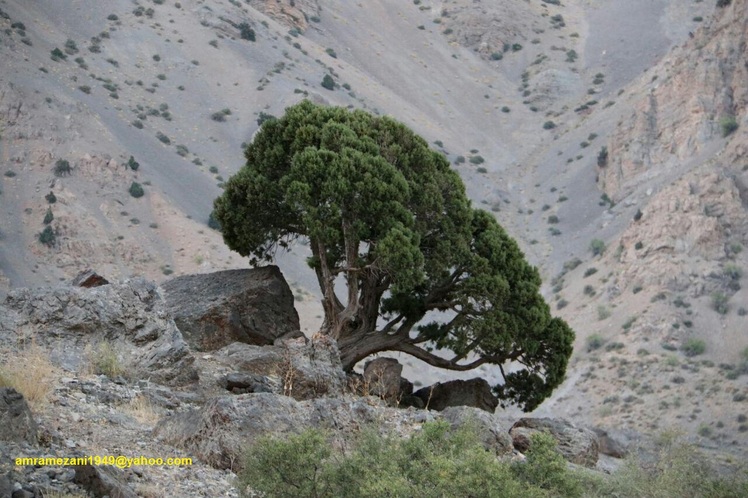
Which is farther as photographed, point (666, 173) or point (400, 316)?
point (666, 173)

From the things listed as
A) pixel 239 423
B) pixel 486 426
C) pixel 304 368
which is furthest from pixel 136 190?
pixel 239 423

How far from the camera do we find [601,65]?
3659 inches

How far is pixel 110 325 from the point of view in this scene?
629 inches

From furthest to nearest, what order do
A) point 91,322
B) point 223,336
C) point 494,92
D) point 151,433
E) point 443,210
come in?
point 494,92 < point 443,210 < point 223,336 < point 91,322 < point 151,433

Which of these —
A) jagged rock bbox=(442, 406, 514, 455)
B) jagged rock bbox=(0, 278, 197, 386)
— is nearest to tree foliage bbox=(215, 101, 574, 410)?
jagged rock bbox=(442, 406, 514, 455)

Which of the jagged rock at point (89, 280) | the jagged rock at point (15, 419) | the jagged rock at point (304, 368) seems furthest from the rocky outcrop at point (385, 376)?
the jagged rock at point (15, 419)

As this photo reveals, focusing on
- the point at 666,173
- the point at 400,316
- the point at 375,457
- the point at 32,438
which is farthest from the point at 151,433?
the point at 666,173

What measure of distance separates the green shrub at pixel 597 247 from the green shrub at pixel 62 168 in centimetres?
3070

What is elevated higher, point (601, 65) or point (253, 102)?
point (601, 65)

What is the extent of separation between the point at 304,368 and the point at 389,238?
5.23m

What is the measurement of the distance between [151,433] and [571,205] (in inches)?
2373

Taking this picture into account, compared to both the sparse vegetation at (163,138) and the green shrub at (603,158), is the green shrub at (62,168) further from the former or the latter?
the green shrub at (603,158)

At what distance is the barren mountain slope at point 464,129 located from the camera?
53.1 m

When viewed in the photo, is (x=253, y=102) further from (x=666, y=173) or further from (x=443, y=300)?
(x=443, y=300)
